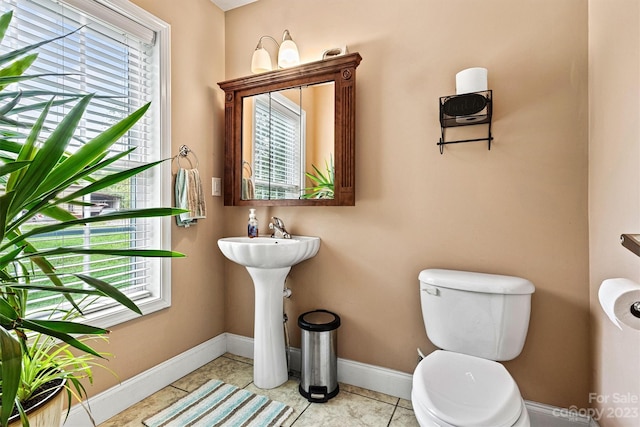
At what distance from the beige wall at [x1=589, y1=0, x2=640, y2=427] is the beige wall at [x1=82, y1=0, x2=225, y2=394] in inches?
82.2

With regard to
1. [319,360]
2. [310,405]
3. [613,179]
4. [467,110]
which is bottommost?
[310,405]

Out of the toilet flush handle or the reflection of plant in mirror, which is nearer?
the toilet flush handle

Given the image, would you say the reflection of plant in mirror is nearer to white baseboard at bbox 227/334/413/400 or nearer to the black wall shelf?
the black wall shelf

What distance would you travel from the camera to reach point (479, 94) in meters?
1.54

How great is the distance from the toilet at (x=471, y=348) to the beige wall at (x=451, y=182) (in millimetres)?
202

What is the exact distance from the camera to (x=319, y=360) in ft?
5.88

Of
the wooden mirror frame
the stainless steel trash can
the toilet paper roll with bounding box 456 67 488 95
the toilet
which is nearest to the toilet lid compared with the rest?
the toilet

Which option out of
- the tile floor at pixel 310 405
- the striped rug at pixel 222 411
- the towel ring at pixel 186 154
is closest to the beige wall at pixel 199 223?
the towel ring at pixel 186 154

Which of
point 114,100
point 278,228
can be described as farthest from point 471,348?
point 114,100

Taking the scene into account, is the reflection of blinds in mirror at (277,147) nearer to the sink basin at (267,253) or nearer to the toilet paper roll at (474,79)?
the sink basin at (267,253)

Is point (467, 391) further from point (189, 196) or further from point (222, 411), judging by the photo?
point (189, 196)

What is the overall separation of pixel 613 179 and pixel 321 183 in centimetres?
131

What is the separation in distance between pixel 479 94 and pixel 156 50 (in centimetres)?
177

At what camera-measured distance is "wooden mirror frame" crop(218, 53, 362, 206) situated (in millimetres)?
1861
